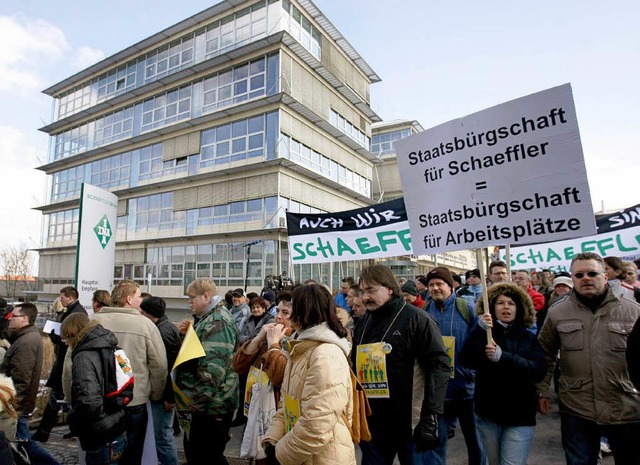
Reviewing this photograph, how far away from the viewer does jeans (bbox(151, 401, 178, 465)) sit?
4145 mm

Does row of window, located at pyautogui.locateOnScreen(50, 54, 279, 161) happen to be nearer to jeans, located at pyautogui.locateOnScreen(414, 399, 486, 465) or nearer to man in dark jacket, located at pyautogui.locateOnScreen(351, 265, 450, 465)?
jeans, located at pyautogui.locateOnScreen(414, 399, 486, 465)

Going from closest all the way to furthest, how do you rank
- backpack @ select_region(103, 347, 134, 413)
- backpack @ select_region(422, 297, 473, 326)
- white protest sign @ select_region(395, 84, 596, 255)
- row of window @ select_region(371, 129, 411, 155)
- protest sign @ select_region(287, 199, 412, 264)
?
white protest sign @ select_region(395, 84, 596, 255) < backpack @ select_region(103, 347, 134, 413) < backpack @ select_region(422, 297, 473, 326) < protest sign @ select_region(287, 199, 412, 264) < row of window @ select_region(371, 129, 411, 155)

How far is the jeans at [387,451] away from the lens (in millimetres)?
2971

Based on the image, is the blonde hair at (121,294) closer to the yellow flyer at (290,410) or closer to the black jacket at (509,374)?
the yellow flyer at (290,410)

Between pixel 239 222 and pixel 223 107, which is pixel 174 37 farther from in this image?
pixel 239 222

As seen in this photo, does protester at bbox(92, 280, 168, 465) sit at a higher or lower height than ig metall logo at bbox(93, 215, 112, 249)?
lower

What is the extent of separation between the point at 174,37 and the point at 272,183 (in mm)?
12163

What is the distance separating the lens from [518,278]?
241 inches

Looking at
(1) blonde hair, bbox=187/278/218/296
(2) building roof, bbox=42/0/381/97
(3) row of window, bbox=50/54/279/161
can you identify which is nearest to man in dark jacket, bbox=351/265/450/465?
(1) blonde hair, bbox=187/278/218/296

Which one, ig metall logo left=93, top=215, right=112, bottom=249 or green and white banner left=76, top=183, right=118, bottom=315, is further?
ig metall logo left=93, top=215, right=112, bottom=249

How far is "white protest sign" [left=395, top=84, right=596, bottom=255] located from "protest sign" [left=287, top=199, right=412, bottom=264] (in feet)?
12.2

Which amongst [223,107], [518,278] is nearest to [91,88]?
[223,107]

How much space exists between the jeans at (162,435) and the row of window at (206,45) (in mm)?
22190

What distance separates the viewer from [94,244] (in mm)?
7695
